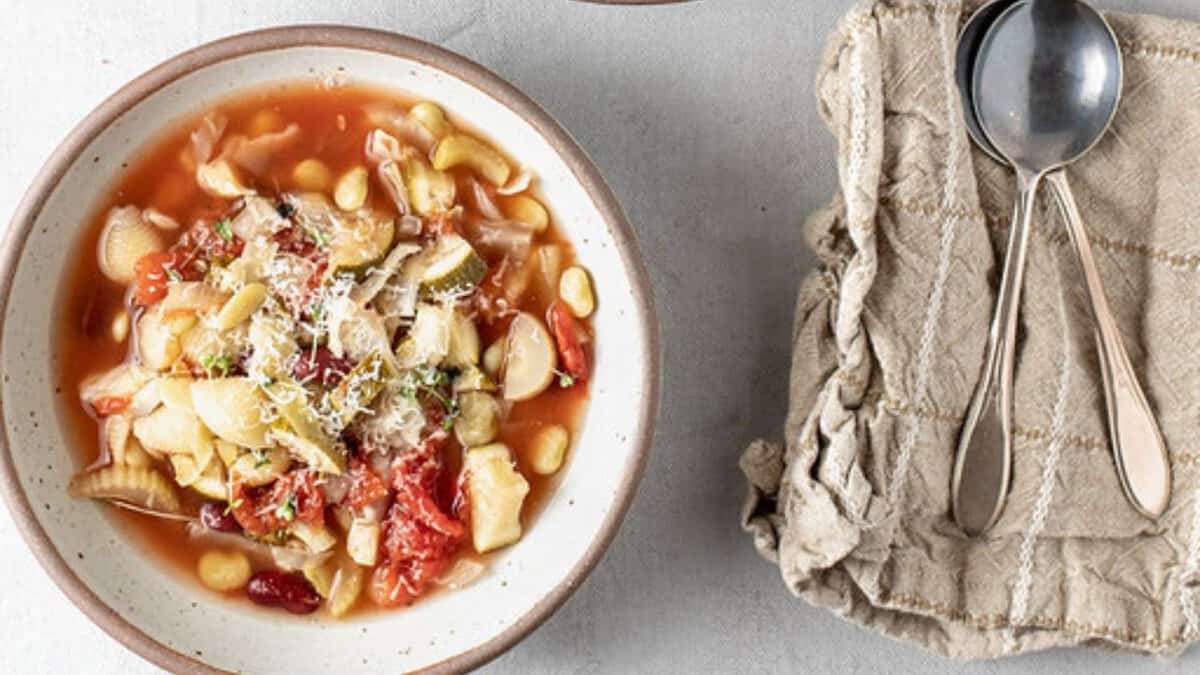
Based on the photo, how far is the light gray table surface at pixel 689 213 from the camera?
6.86 feet

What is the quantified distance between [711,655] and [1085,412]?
25.7 inches

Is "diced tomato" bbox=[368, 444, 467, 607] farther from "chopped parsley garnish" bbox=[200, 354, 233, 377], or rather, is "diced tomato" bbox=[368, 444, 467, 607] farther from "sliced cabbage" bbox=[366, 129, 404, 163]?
"sliced cabbage" bbox=[366, 129, 404, 163]

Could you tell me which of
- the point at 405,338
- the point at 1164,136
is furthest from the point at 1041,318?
the point at 405,338

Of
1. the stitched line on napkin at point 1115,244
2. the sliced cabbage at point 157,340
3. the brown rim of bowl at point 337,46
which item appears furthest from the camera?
the stitched line on napkin at point 1115,244

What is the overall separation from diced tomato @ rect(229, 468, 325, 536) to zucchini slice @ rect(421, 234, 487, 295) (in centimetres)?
31

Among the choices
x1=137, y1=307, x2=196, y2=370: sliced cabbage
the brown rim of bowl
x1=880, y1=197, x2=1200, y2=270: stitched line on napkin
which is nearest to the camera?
the brown rim of bowl

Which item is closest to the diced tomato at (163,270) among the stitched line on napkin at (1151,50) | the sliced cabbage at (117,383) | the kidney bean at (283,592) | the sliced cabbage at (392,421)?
the sliced cabbage at (117,383)

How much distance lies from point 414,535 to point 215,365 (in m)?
0.35

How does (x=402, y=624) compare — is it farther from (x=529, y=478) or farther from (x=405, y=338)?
(x=405, y=338)

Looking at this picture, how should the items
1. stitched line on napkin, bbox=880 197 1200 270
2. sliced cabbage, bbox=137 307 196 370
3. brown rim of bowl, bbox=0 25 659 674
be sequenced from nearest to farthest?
brown rim of bowl, bbox=0 25 659 674 → sliced cabbage, bbox=137 307 196 370 → stitched line on napkin, bbox=880 197 1200 270

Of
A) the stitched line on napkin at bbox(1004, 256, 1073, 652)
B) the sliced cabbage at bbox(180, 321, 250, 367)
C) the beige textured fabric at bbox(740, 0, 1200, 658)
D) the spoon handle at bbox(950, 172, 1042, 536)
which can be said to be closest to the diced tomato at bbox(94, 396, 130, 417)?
the sliced cabbage at bbox(180, 321, 250, 367)

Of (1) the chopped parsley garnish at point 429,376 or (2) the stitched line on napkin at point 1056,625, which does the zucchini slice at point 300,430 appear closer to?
(1) the chopped parsley garnish at point 429,376

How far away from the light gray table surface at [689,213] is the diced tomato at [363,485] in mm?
336

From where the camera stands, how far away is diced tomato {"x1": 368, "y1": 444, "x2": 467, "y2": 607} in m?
1.94
